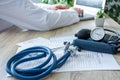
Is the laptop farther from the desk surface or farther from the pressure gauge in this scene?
the pressure gauge

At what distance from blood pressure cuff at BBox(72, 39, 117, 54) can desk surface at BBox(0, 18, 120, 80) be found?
0.11ft

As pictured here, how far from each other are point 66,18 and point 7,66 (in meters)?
0.61

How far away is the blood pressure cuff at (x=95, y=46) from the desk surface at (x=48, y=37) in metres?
0.03

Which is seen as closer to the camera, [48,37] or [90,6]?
[48,37]

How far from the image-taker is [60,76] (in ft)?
1.88

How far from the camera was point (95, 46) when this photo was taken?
2.38 feet

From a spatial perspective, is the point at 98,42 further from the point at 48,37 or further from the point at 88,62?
the point at 48,37

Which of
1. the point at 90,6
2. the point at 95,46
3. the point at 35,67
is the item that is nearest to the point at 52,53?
the point at 35,67

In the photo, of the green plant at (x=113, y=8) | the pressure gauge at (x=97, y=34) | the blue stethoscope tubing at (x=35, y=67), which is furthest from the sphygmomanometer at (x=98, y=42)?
the green plant at (x=113, y=8)

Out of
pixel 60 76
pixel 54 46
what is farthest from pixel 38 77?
pixel 54 46

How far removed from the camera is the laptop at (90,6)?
1312 millimetres

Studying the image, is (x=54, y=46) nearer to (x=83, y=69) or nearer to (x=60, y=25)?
(x=83, y=69)

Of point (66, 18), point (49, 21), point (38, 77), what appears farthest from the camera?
point (66, 18)

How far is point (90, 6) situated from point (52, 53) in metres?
0.88
